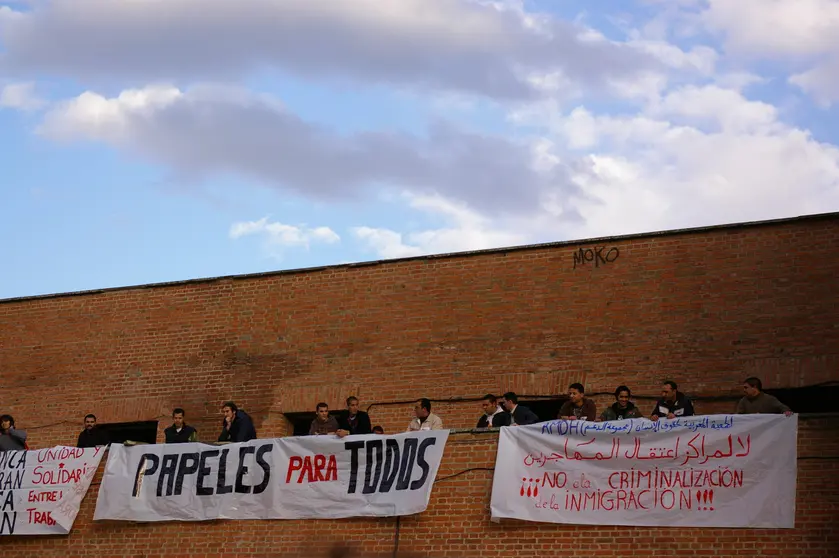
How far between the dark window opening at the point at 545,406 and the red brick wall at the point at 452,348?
0.28 metres

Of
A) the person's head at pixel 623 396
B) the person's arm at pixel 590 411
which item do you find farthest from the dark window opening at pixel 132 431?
the person's head at pixel 623 396

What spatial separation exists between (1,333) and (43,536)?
633 cm

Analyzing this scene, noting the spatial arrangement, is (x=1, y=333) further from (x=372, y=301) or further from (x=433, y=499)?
(x=433, y=499)

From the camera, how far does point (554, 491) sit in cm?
1372

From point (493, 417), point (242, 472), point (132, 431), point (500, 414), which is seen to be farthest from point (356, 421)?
point (132, 431)

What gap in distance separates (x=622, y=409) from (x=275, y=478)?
4634 mm

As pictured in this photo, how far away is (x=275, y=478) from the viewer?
1537 cm

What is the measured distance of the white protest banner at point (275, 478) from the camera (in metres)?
14.6

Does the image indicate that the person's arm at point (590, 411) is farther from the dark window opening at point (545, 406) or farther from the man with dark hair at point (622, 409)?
the dark window opening at point (545, 406)

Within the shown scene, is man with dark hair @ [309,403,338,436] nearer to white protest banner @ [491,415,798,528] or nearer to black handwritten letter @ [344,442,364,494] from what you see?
black handwritten letter @ [344,442,364,494]

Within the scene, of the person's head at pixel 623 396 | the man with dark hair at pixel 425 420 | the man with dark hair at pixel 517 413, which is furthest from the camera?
the man with dark hair at pixel 425 420

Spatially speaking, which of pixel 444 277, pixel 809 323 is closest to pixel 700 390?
pixel 809 323

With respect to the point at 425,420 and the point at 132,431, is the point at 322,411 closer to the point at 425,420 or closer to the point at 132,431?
the point at 425,420

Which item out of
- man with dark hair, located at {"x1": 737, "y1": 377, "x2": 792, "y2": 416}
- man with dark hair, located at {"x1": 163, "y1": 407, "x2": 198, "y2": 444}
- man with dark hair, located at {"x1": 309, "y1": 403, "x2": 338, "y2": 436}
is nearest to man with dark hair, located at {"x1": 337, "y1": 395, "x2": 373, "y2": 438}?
man with dark hair, located at {"x1": 309, "y1": 403, "x2": 338, "y2": 436}
